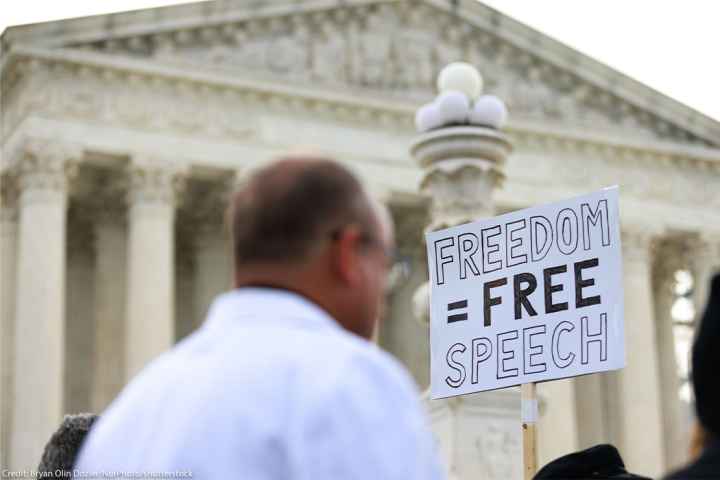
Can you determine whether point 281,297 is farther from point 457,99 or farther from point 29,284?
point 29,284

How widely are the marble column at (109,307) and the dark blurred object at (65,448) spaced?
37296 millimetres

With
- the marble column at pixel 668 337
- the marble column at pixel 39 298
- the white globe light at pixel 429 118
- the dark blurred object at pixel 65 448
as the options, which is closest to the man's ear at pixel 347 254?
the dark blurred object at pixel 65 448

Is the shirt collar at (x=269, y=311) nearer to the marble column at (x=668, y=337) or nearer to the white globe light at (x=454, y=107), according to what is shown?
the white globe light at (x=454, y=107)

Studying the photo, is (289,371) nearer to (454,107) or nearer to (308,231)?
(308,231)

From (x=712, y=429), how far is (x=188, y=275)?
46.1 metres

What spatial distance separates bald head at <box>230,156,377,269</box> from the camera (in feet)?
12.8

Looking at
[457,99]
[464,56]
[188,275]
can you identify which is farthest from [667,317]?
[457,99]

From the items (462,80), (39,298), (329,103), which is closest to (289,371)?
(462,80)

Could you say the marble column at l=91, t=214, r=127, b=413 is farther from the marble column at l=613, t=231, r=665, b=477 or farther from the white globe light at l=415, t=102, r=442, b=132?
the white globe light at l=415, t=102, r=442, b=132

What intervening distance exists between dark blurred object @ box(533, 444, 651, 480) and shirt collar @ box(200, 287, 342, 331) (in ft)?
8.66

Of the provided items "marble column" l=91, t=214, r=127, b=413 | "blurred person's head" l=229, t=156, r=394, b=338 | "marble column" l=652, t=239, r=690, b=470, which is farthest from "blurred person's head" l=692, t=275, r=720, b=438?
"marble column" l=652, t=239, r=690, b=470

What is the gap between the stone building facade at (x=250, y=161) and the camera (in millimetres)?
41750

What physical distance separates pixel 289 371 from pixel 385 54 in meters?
45.6

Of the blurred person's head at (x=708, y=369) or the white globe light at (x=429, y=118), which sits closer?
the blurred person's head at (x=708, y=369)
